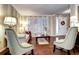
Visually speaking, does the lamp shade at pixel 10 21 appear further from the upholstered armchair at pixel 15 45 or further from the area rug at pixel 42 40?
the area rug at pixel 42 40

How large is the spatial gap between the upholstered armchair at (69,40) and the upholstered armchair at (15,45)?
0.46 metres

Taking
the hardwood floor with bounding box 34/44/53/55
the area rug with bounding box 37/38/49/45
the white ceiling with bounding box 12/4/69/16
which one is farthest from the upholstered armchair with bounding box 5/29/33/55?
the white ceiling with bounding box 12/4/69/16

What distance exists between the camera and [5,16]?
177 centimetres

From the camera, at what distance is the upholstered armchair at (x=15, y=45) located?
70.5 inches

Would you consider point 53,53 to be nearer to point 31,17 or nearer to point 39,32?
point 39,32

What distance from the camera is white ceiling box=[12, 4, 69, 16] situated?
1780mm

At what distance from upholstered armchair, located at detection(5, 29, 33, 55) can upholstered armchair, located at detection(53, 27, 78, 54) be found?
465mm

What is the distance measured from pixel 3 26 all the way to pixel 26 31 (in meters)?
0.39

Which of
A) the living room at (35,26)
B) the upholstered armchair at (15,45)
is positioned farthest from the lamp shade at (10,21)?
the upholstered armchair at (15,45)

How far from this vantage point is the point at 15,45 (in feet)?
6.07

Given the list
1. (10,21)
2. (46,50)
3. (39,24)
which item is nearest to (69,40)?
(46,50)

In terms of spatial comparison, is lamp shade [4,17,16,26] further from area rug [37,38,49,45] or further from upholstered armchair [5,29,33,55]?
area rug [37,38,49,45]
